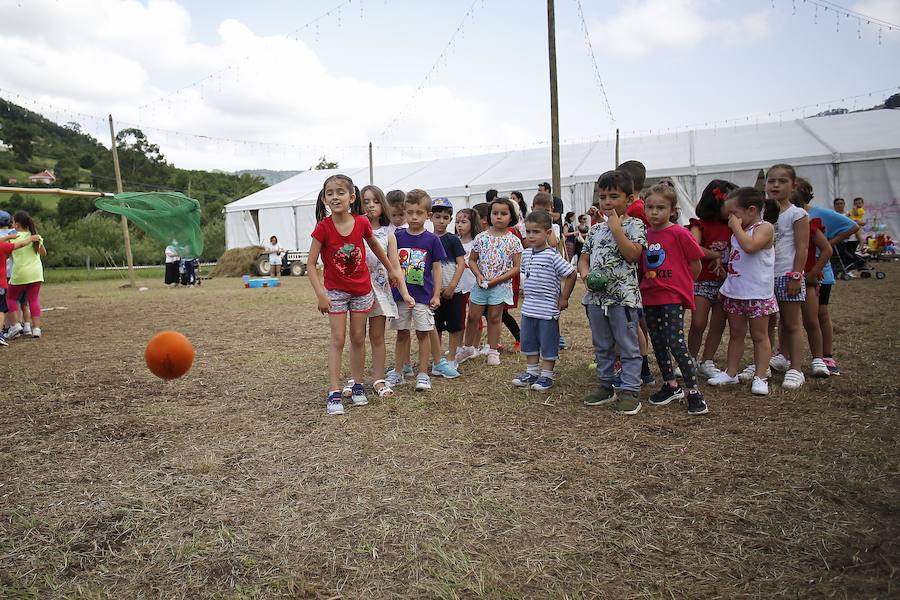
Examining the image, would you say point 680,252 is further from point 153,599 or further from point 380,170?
point 380,170

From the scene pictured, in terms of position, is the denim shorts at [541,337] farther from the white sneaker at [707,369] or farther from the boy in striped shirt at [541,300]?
the white sneaker at [707,369]

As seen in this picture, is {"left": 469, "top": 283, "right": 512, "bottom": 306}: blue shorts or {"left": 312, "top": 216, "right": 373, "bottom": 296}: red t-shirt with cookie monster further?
{"left": 469, "top": 283, "right": 512, "bottom": 306}: blue shorts

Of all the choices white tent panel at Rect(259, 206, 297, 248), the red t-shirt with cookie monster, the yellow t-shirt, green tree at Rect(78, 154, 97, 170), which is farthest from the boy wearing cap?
green tree at Rect(78, 154, 97, 170)

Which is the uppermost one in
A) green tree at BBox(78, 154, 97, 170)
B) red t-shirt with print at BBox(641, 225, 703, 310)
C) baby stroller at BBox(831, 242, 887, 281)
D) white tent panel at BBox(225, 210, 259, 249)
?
green tree at BBox(78, 154, 97, 170)

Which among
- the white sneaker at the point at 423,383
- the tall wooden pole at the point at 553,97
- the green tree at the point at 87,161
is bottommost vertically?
the white sneaker at the point at 423,383

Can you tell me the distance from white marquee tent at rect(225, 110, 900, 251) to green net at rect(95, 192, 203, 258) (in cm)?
1022

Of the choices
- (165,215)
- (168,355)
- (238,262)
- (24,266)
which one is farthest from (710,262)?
(238,262)

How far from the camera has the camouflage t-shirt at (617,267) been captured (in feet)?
14.3

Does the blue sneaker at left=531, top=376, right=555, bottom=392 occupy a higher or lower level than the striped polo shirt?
lower

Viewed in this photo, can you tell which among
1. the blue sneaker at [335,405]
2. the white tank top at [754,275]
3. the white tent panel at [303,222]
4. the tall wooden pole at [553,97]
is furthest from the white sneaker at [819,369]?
the white tent panel at [303,222]

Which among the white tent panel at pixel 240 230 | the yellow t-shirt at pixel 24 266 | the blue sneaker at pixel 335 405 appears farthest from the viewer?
the white tent panel at pixel 240 230

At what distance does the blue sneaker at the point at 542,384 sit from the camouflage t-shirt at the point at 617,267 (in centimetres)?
85

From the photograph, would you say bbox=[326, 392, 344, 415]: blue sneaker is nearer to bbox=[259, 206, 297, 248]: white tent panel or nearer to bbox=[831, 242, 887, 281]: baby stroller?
bbox=[831, 242, 887, 281]: baby stroller

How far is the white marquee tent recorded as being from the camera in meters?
19.0
